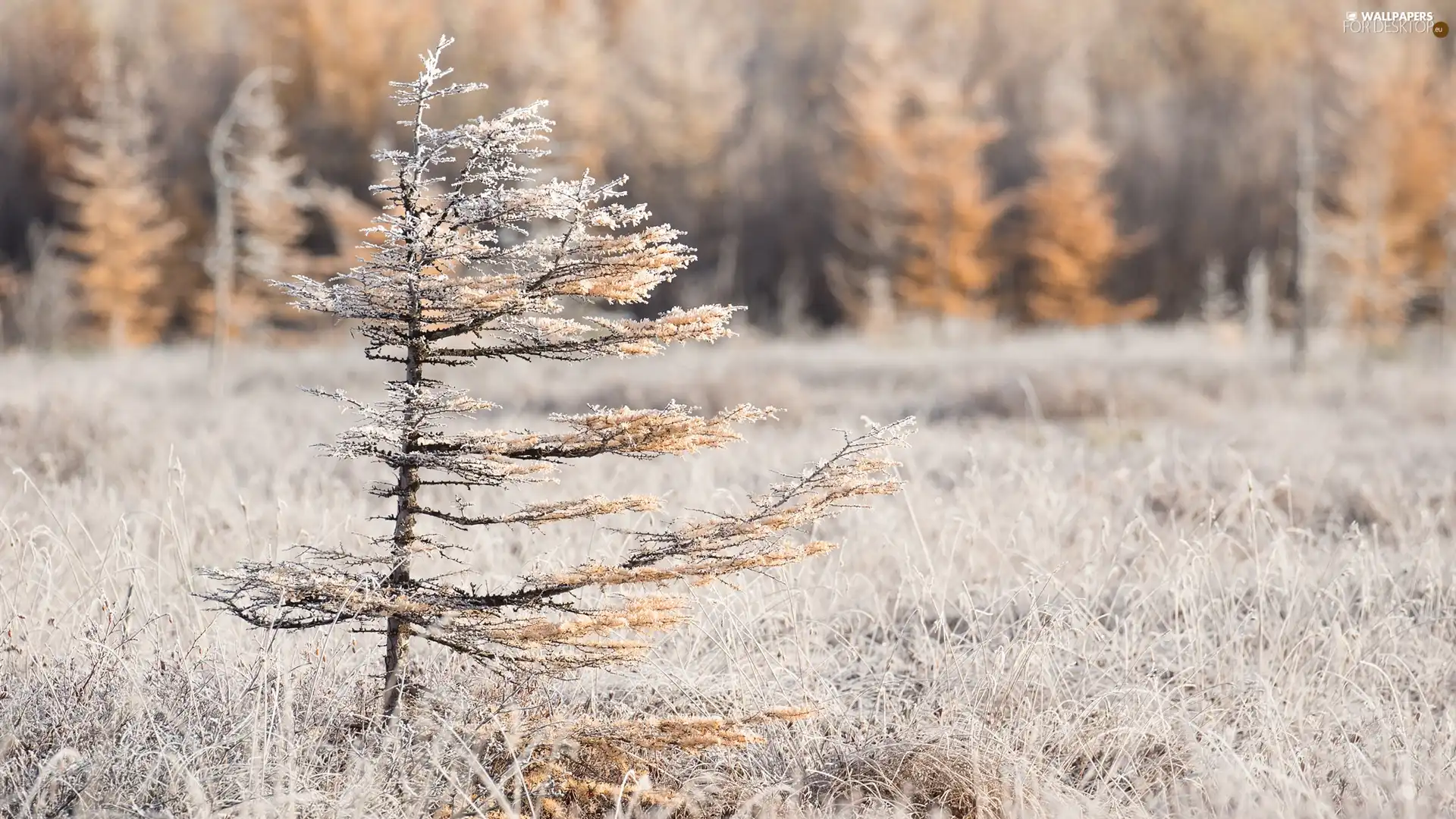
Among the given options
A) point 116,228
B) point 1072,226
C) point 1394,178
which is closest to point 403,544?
point 1072,226

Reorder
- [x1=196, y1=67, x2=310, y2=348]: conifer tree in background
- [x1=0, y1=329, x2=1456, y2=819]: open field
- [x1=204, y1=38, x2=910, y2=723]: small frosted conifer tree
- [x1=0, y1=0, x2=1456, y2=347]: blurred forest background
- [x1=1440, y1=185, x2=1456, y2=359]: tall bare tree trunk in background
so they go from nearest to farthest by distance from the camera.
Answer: [x1=204, y1=38, x2=910, y2=723]: small frosted conifer tree → [x1=0, y1=329, x2=1456, y2=819]: open field → [x1=1440, y1=185, x2=1456, y2=359]: tall bare tree trunk in background → [x1=196, y1=67, x2=310, y2=348]: conifer tree in background → [x1=0, y1=0, x2=1456, y2=347]: blurred forest background

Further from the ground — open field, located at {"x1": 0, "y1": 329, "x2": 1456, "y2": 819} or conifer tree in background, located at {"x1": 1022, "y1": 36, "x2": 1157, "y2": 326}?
conifer tree in background, located at {"x1": 1022, "y1": 36, "x2": 1157, "y2": 326}

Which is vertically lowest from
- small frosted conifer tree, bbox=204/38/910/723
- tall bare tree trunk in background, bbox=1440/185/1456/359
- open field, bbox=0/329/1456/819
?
open field, bbox=0/329/1456/819

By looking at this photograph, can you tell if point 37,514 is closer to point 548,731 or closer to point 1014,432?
point 548,731

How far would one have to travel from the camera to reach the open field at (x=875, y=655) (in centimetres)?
246

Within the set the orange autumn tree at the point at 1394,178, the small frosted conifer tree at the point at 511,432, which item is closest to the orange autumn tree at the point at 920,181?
the orange autumn tree at the point at 1394,178

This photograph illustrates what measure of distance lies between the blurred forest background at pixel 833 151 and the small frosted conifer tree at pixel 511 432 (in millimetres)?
16856

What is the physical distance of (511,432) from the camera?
99.7 inches

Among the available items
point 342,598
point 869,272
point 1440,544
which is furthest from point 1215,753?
point 869,272

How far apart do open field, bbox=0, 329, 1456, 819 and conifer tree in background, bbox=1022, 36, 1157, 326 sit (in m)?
19.4

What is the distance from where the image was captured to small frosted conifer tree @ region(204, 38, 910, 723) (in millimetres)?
2316

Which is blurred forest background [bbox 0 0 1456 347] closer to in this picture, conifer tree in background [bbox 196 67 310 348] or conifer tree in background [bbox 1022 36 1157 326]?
conifer tree in background [bbox 1022 36 1157 326]

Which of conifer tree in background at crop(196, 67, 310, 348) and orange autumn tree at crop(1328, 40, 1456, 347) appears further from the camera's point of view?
orange autumn tree at crop(1328, 40, 1456, 347)

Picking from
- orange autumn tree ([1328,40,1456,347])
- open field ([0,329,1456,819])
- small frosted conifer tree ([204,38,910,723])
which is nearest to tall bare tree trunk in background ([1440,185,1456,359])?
orange autumn tree ([1328,40,1456,347])
